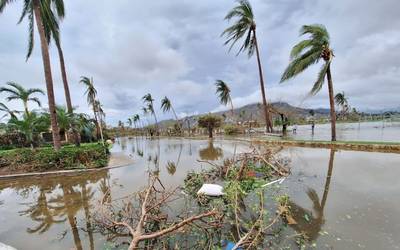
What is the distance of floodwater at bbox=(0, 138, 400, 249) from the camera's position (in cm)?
390

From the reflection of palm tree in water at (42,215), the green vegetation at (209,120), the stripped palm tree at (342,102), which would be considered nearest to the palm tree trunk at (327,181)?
the reflection of palm tree in water at (42,215)

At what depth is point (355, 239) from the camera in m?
3.58

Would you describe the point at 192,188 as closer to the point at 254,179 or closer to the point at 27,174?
the point at 254,179

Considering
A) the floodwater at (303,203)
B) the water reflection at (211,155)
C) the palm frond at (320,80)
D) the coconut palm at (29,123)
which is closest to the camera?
the floodwater at (303,203)

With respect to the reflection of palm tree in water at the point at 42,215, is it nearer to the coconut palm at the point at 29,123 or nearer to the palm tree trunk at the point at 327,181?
the palm tree trunk at the point at 327,181

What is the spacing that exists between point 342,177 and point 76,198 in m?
8.98

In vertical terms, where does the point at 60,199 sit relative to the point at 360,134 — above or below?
above

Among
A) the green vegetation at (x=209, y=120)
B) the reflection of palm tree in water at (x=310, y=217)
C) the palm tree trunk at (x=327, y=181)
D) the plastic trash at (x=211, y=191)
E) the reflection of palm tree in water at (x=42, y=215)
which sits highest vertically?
the green vegetation at (x=209, y=120)

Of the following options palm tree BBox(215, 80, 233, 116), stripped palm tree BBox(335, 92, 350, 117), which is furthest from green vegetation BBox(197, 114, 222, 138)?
stripped palm tree BBox(335, 92, 350, 117)

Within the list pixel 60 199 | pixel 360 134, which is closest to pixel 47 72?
pixel 60 199

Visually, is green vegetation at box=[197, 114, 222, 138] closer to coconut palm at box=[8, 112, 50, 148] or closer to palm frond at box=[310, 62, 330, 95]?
palm frond at box=[310, 62, 330, 95]

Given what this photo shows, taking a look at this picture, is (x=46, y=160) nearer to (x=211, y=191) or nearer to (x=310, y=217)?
(x=211, y=191)

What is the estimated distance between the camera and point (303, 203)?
17.0 ft

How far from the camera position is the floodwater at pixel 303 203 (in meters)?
3.90
